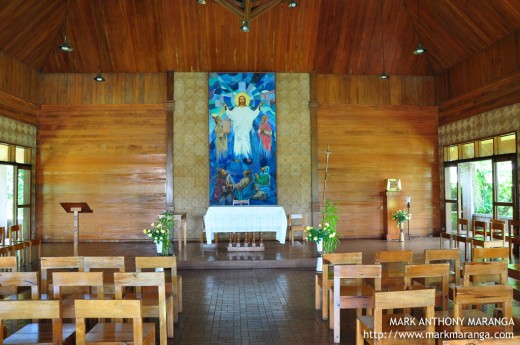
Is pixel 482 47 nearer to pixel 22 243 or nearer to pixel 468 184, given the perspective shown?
pixel 468 184

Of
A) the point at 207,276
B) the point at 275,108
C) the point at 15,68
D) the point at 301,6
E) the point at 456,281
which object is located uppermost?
the point at 301,6

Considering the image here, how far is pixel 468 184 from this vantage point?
11328 mm

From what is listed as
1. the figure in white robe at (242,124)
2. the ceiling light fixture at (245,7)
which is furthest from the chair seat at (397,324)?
the figure in white robe at (242,124)

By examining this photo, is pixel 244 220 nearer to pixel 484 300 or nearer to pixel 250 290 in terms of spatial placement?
pixel 250 290

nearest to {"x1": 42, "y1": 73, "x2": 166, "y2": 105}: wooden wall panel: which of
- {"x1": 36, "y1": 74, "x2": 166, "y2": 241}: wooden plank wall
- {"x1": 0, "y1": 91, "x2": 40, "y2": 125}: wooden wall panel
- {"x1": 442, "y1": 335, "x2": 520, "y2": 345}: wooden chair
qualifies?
{"x1": 36, "y1": 74, "x2": 166, "y2": 241}: wooden plank wall

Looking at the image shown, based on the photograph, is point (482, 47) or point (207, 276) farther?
point (482, 47)

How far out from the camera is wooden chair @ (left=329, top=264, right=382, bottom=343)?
3.89m

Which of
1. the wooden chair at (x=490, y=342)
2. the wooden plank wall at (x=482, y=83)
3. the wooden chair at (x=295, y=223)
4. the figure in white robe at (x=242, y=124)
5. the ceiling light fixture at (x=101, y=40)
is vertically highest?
the ceiling light fixture at (x=101, y=40)

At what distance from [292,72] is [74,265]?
9089 millimetres

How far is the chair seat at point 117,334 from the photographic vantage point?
310 cm

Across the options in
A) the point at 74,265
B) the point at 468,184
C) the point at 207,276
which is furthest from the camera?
the point at 468,184

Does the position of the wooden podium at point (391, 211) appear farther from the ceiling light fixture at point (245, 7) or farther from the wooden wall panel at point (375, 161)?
the ceiling light fixture at point (245, 7)

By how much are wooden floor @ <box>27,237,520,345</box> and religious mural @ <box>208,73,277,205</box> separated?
64.4 inches

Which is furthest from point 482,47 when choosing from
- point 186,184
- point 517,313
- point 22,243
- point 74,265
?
point 22,243
